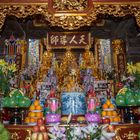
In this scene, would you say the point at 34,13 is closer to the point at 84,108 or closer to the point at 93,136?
the point at 84,108

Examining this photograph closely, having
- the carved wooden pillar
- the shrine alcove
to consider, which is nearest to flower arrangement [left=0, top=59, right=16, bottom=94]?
the shrine alcove

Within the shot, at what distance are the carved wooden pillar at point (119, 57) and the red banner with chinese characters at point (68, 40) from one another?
0.50 metres

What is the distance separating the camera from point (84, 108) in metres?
3.69

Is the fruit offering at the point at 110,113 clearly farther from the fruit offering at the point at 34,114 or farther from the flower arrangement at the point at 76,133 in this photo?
the flower arrangement at the point at 76,133

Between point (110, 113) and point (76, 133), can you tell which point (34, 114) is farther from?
point (76, 133)

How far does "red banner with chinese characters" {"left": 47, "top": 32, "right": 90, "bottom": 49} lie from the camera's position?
462 centimetres

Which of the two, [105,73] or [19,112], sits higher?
[105,73]

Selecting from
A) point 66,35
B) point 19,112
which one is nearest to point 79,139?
point 19,112

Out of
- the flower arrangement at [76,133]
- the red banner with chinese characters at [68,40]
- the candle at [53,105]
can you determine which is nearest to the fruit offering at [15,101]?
the candle at [53,105]

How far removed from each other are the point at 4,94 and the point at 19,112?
14.0 inches

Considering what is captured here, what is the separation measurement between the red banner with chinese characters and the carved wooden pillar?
1.64 ft

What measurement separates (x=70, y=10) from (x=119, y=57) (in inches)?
52.6

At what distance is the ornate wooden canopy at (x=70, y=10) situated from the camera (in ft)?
12.5

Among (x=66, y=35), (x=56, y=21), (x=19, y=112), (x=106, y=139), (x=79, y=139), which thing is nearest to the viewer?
(x=79, y=139)
